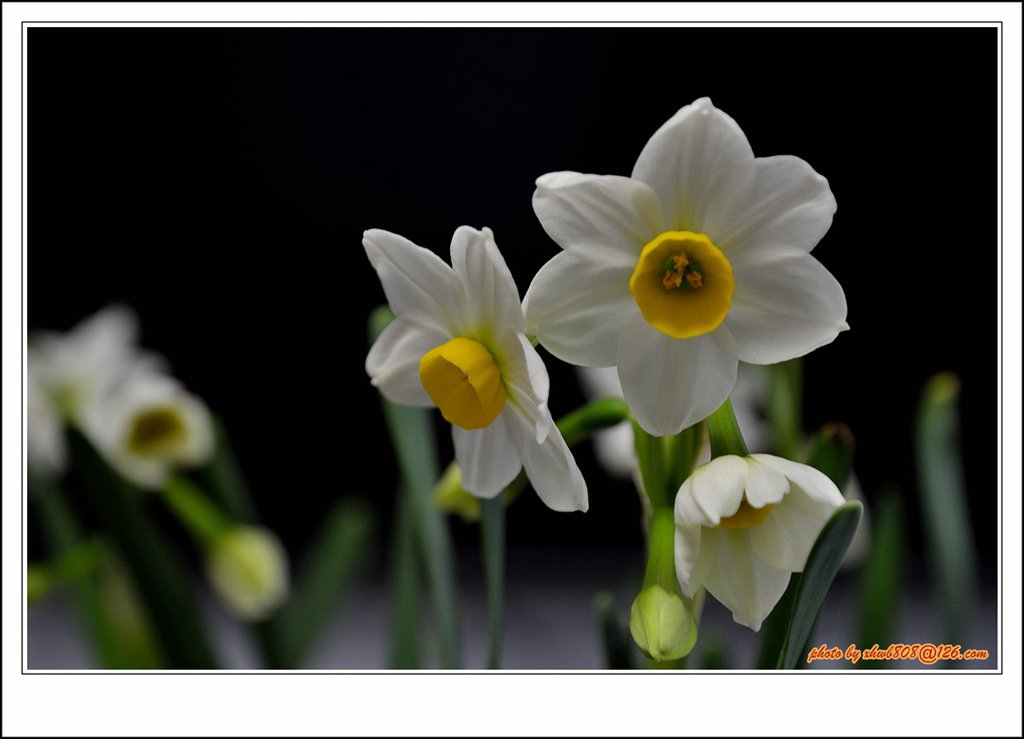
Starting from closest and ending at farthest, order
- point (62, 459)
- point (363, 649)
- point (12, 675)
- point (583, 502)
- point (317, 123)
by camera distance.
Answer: point (583, 502) → point (12, 675) → point (62, 459) → point (317, 123) → point (363, 649)

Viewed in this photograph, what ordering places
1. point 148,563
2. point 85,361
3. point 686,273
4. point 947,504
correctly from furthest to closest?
point 85,361 → point 947,504 → point 148,563 → point 686,273

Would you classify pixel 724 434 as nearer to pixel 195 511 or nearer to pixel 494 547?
pixel 494 547

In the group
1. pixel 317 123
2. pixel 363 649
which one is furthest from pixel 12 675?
pixel 317 123

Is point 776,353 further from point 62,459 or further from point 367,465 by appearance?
point 367,465

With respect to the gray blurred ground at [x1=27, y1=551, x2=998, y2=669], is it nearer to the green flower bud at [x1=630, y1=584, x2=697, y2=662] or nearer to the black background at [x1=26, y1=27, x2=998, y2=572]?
the black background at [x1=26, y1=27, x2=998, y2=572]

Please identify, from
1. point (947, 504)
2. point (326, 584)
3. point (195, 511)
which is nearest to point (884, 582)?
point (947, 504)

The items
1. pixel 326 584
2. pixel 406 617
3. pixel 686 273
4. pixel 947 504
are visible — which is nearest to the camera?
pixel 686 273

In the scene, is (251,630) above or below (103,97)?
below
